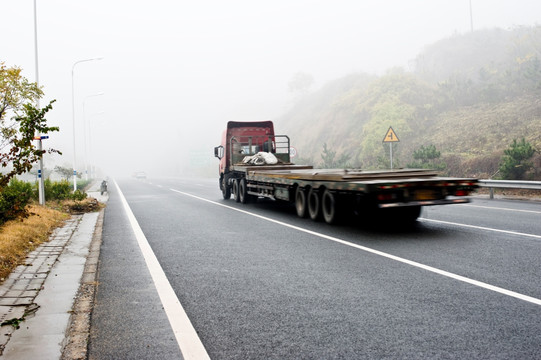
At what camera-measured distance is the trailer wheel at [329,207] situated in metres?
10.4

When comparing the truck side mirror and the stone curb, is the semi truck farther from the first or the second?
the stone curb

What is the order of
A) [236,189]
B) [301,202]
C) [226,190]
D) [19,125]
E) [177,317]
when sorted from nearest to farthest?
[177,317]
[19,125]
[301,202]
[236,189]
[226,190]

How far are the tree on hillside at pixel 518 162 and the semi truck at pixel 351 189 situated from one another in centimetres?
832

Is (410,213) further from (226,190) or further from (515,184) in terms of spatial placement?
(226,190)

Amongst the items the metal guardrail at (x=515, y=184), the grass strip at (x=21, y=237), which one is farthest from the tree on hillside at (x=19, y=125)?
the metal guardrail at (x=515, y=184)

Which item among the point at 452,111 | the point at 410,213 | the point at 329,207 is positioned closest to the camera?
the point at 329,207

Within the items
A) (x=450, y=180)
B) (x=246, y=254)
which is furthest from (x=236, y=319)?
(x=450, y=180)

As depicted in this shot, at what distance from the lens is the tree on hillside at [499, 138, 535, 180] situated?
57.9 feet

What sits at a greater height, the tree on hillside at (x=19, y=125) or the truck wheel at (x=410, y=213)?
the tree on hillside at (x=19, y=125)

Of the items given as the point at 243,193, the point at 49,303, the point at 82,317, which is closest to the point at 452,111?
the point at 243,193

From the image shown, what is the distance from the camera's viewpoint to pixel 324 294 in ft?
17.2

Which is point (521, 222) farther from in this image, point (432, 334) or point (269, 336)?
point (269, 336)

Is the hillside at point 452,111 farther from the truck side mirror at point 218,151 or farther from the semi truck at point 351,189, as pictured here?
the semi truck at point 351,189

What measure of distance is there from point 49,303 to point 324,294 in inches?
116
